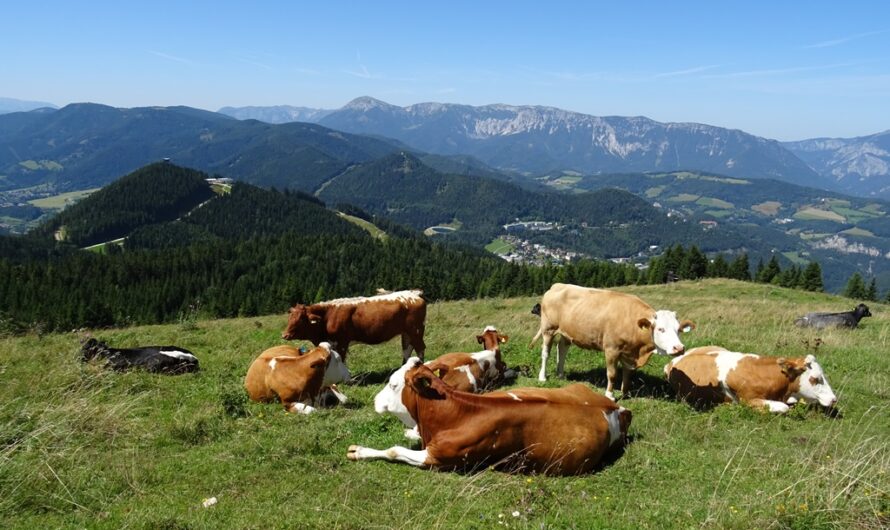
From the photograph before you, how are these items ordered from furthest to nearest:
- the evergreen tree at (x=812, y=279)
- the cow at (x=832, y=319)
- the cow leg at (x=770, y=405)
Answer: the evergreen tree at (x=812, y=279) < the cow at (x=832, y=319) < the cow leg at (x=770, y=405)

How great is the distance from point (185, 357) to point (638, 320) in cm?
1097

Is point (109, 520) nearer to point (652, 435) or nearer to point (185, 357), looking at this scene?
point (652, 435)

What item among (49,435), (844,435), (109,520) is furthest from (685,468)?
(49,435)

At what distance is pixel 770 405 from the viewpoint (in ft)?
30.1

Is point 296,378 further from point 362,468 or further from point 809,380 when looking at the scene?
point 809,380

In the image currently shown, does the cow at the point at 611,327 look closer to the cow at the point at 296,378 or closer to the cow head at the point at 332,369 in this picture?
the cow head at the point at 332,369

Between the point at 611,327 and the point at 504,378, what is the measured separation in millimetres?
2706

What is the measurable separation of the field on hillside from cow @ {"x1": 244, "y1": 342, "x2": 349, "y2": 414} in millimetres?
361

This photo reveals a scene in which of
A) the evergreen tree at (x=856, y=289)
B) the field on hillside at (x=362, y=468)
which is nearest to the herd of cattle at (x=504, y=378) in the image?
the field on hillside at (x=362, y=468)

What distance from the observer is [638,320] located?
388 inches

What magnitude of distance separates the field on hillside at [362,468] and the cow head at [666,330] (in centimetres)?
109

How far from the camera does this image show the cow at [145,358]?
42.4 feet

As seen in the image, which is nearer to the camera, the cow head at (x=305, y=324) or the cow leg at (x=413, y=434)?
the cow leg at (x=413, y=434)

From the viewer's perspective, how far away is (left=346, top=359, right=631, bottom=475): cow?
21.7 feet
